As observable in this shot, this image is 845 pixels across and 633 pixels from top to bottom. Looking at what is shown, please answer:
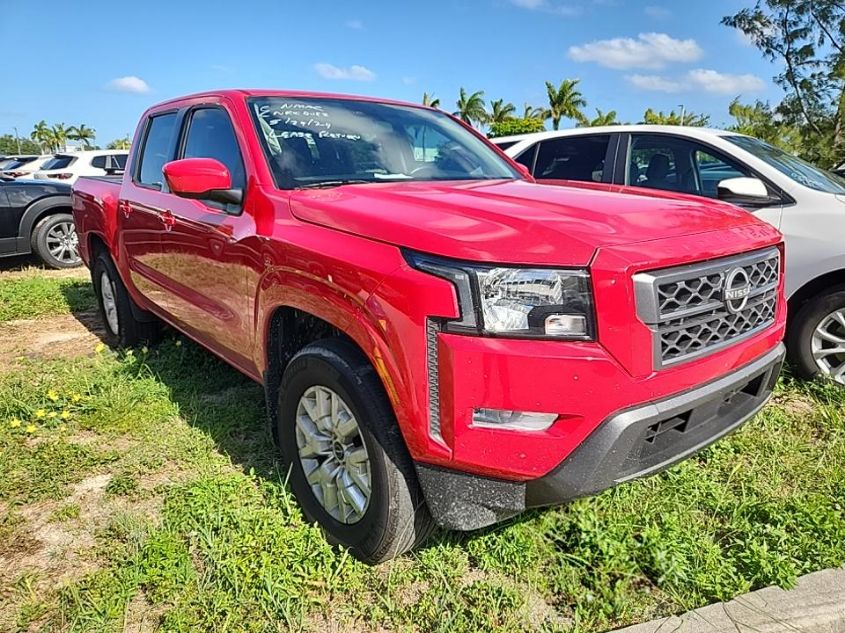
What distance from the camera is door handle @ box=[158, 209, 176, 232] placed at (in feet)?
11.1

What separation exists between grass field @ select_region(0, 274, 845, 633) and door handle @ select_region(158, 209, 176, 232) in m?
1.16

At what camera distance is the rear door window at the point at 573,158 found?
4812mm

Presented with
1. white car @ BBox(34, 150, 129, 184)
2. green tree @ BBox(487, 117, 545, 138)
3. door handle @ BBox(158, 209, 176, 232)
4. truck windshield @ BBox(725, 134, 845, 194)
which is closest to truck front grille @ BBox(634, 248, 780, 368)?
truck windshield @ BBox(725, 134, 845, 194)

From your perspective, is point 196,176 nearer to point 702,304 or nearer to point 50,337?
point 702,304

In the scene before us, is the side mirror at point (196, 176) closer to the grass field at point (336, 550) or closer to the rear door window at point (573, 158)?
the grass field at point (336, 550)

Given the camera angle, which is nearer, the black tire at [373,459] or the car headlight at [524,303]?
the car headlight at [524,303]

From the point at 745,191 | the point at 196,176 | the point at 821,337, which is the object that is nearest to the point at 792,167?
the point at 745,191

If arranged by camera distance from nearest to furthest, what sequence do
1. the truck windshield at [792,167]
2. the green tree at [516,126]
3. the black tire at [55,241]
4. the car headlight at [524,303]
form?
the car headlight at [524,303], the truck windshield at [792,167], the black tire at [55,241], the green tree at [516,126]

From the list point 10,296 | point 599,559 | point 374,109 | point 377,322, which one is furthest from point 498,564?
point 10,296

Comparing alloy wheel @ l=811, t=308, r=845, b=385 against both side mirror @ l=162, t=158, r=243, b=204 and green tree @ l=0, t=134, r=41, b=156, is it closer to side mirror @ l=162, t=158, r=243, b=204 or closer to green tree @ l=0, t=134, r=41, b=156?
side mirror @ l=162, t=158, r=243, b=204

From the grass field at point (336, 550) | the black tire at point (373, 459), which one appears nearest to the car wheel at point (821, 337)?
the grass field at point (336, 550)

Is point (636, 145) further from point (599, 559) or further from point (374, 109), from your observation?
point (599, 559)

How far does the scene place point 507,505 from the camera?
72.8 inches

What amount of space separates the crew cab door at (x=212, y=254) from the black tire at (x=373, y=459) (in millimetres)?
616
